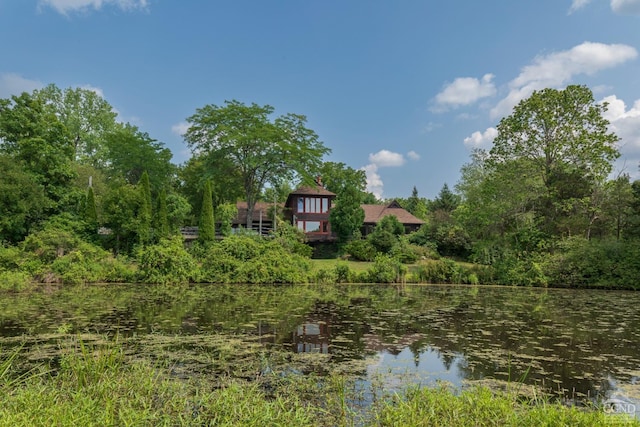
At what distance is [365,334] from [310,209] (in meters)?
28.1

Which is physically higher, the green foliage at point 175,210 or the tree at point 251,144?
the tree at point 251,144

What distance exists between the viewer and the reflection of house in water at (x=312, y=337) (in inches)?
322

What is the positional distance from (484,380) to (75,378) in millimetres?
6037

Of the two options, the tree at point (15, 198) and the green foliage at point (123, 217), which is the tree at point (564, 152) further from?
the tree at point (15, 198)

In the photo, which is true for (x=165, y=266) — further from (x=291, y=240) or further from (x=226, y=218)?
(x=226, y=218)

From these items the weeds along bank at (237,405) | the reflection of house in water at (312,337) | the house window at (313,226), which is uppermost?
the house window at (313,226)

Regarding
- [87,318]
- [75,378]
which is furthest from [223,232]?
[75,378]

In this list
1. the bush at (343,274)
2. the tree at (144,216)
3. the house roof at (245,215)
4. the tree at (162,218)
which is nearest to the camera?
the bush at (343,274)

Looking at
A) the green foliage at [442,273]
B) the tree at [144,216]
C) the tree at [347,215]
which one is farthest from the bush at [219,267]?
the tree at [347,215]

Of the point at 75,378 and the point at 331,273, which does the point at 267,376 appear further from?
the point at 331,273

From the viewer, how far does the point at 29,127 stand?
929 inches

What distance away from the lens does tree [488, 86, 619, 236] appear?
2362cm

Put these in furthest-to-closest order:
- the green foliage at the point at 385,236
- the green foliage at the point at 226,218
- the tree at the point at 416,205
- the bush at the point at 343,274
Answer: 1. the tree at the point at 416,205
2. the green foliage at the point at 385,236
3. the green foliage at the point at 226,218
4. the bush at the point at 343,274

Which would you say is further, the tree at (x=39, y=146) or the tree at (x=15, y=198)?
the tree at (x=39, y=146)
